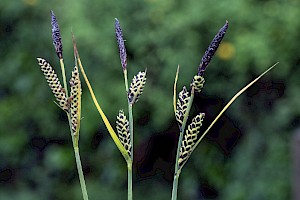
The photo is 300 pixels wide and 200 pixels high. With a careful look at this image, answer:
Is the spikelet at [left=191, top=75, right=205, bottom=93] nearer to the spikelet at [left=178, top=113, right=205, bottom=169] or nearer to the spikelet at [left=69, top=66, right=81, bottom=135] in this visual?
the spikelet at [left=178, top=113, right=205, bottom=169]

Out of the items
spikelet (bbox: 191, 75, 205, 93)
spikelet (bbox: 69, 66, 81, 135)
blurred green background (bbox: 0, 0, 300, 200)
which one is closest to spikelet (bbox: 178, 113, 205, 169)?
spikelet (bbox: 191, 75, 205, 93)

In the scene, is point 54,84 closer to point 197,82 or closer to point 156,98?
point 197,82

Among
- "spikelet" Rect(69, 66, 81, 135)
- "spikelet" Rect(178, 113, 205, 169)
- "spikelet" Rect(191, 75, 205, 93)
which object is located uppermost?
"spikelet" Rect(191, 75, 205, 93)

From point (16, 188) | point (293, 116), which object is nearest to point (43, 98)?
point (16, 188)

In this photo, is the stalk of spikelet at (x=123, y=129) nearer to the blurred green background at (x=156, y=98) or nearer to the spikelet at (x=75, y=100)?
the spikelet at (x=75, y=100)

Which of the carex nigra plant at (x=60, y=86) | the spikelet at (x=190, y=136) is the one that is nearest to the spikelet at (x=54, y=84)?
the carex nigra plant at (x=60, y=86)

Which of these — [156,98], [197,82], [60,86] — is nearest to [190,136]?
[197,82]

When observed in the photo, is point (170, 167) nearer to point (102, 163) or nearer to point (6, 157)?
point (102, 163)

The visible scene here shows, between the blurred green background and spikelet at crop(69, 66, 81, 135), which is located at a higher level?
spikelet at crop(69, 66, 81, 135)
